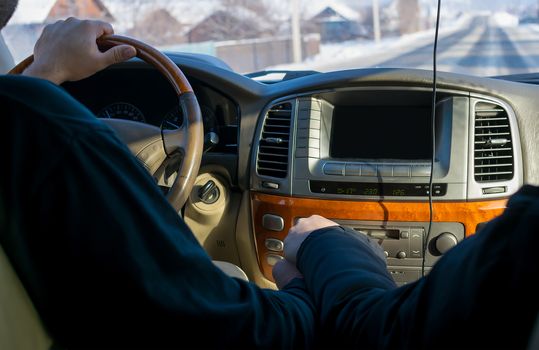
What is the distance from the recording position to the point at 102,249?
1092 millimetres

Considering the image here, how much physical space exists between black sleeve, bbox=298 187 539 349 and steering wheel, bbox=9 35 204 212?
74 centimetres

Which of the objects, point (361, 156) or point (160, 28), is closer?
point (361, 156)

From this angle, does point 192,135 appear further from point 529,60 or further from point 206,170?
point 529,60

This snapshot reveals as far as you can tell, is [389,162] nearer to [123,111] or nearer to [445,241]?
[445,241]

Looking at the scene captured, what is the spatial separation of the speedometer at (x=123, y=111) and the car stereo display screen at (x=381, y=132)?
1.12 m

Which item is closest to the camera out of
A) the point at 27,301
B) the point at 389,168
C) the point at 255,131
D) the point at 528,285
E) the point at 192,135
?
the point at 528,285

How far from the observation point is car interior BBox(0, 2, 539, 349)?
2.77 m

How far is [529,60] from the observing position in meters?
4.94

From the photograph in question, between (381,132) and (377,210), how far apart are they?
1.31 ft

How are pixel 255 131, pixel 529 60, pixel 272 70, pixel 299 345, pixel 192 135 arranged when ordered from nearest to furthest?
pixel 299 345 → pixel 192 135 → pixel 255 131 → pixel 272 70 → pixel 529 60

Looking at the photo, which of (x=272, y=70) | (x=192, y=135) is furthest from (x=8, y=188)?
(x=272, y=70)

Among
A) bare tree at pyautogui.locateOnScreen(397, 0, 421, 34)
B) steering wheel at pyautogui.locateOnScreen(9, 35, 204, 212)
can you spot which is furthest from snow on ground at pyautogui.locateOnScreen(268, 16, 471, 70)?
steering wheel at pyautogui.locateOnScreen(9, 35, 204, 212)

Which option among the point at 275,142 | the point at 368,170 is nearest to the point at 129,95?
the point at 275,142

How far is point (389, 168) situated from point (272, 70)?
111 centimetres
